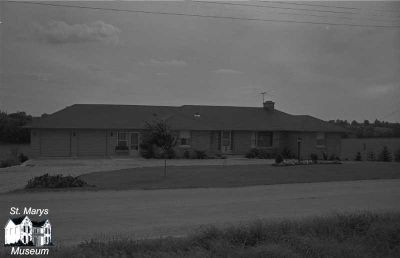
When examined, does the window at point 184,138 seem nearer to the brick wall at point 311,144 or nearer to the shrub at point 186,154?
the shrub at point 186,154

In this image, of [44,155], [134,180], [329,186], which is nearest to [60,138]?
[44,155]

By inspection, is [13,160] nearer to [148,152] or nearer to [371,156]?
[148,152]

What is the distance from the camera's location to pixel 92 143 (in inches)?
1535

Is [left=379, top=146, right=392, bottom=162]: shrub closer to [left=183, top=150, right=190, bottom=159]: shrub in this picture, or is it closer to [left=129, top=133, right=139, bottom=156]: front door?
[left=183, top=150, right=190, bottom=159]: shrub

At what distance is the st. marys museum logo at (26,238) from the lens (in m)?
7.53

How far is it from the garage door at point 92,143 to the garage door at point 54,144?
100 cm

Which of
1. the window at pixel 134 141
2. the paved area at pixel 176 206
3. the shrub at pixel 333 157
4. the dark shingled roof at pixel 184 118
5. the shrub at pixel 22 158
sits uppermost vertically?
the dark shingled roof at pixel 184 118

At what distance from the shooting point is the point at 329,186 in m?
19.2

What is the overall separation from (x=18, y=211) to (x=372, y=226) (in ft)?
26.0

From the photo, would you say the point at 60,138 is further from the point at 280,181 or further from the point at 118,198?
the point at 118,198

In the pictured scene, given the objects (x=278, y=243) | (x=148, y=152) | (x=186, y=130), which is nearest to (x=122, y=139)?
(x=148, y=152)

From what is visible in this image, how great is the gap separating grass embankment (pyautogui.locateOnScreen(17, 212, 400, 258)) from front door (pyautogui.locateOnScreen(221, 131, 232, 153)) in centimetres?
3235

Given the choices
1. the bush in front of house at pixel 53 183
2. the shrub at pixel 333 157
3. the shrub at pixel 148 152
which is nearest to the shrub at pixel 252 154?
the shrub at pixel 333 157

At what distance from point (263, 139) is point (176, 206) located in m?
31.6
